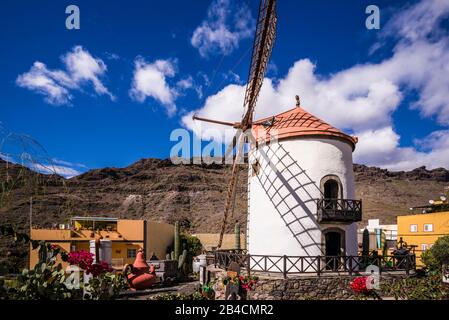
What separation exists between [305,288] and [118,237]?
1760cm

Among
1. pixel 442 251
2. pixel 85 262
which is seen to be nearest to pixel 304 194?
pixel 85 262

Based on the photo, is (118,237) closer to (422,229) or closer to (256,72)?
(256,72)

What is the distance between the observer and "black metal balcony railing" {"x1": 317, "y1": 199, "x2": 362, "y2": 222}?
1578 centimetres

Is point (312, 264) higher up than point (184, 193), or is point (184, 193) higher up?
point (184, 193)

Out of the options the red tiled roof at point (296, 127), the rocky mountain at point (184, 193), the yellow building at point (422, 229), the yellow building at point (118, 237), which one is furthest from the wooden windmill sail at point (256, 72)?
the rocky mountain at point (184, 193)

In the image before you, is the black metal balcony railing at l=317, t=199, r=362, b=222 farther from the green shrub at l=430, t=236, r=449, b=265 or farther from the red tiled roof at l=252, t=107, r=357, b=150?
the green shrub at l=430, t=236, r=449, b=265

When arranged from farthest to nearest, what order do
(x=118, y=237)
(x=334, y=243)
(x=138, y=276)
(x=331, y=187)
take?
(x=118, y=237)
(x=331, y=187)
(x=334, y=243)
(x=138, y=276)

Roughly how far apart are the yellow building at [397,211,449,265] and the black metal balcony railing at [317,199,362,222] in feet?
54.0

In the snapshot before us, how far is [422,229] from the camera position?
31.3 metres

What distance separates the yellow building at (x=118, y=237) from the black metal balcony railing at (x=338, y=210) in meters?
13.4

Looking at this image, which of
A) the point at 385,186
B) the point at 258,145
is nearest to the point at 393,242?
the point at 258,145

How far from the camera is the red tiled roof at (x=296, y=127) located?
664 inches
